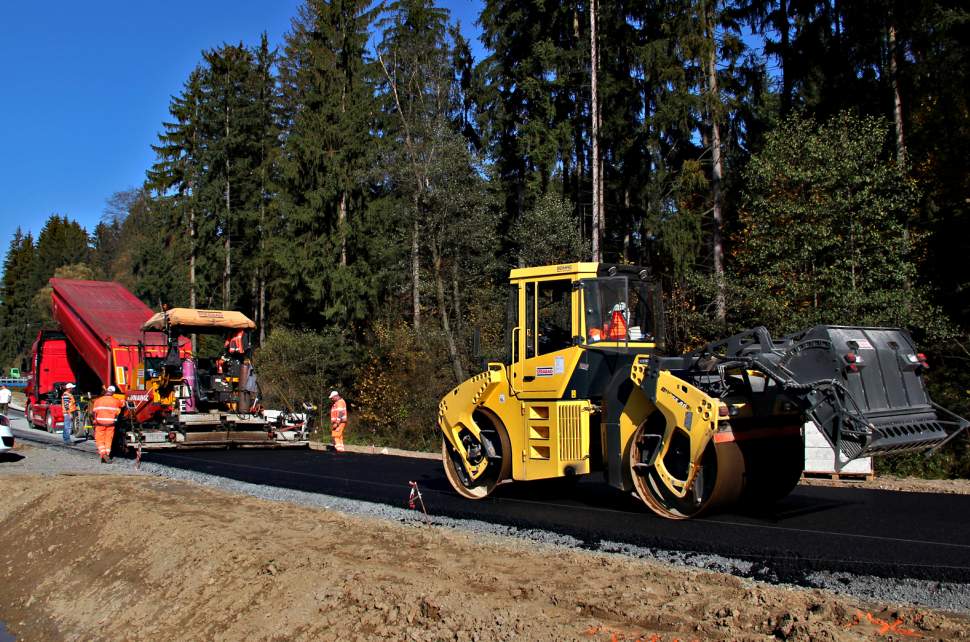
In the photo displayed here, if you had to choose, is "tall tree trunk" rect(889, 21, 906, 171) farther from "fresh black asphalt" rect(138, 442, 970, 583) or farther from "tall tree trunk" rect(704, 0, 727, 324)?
"fresh black asphalt" rect(138, 442, 970, 583)

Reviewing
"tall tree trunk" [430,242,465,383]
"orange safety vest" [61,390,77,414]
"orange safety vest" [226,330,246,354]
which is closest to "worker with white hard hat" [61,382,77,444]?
"orange safety vest" [61,390,77,414]

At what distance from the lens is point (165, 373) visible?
17141mm

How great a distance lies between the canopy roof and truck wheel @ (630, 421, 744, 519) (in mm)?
11472

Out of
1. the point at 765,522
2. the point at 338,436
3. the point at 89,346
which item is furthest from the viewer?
the point at 89,346

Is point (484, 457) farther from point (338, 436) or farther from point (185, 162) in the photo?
point (185, 162)

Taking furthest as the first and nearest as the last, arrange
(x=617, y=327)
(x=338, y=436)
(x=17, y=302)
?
(x=17, y=302), (x=338, y=436), (x=617, y=327)

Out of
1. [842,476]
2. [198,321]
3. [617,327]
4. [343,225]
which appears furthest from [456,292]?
[617,327]

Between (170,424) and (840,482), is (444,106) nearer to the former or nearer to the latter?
(170,424)

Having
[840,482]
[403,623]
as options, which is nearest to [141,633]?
[403,623]

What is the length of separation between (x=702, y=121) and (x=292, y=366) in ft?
48.9

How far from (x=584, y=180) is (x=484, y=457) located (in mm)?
24483

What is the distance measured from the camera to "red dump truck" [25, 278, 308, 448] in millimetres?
16125

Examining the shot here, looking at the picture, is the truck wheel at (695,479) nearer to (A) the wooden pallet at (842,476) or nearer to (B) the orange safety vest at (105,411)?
(A) the wooden pallet at (842,476)

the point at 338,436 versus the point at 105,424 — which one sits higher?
the point at 105,424
